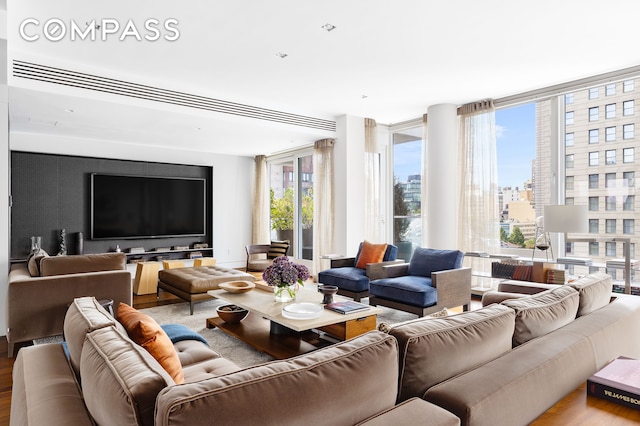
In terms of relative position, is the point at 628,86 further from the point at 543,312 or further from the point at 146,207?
the point at 146,207

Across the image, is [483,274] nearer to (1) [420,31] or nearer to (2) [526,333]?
(1) [420,31]

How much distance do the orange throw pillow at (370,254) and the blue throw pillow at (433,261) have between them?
0.44 m

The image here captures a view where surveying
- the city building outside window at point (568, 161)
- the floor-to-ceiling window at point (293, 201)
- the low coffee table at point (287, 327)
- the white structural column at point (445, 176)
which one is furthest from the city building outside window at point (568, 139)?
the floor-to-ceiling window at point (293, 201)

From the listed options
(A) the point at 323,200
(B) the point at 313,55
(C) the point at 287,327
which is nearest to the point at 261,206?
(A) the point at 323,200

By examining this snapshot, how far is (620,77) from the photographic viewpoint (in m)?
4.11

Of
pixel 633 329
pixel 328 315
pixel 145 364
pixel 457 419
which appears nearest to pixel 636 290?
pixel 633 329

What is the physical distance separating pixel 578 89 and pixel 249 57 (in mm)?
3681

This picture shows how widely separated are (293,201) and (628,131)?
18.0 feet

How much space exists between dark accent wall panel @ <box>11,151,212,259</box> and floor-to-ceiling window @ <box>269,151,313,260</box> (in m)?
2.84

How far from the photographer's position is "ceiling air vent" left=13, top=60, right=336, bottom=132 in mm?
3763

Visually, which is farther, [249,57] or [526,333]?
[249,57]

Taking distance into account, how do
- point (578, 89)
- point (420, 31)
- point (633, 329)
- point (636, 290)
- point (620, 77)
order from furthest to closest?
1. point (578, 89)
2. point (620, 77)
3. point (636, 290)
4. point (420, 31)
5. point (633, 329)

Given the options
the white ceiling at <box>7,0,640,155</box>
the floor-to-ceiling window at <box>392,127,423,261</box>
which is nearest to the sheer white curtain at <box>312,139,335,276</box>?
the white ceiling at <box>7,0,640,155</box>

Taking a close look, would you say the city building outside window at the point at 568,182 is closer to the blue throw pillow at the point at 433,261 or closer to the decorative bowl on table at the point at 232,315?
the blue throw pillow at the point at 433,261
